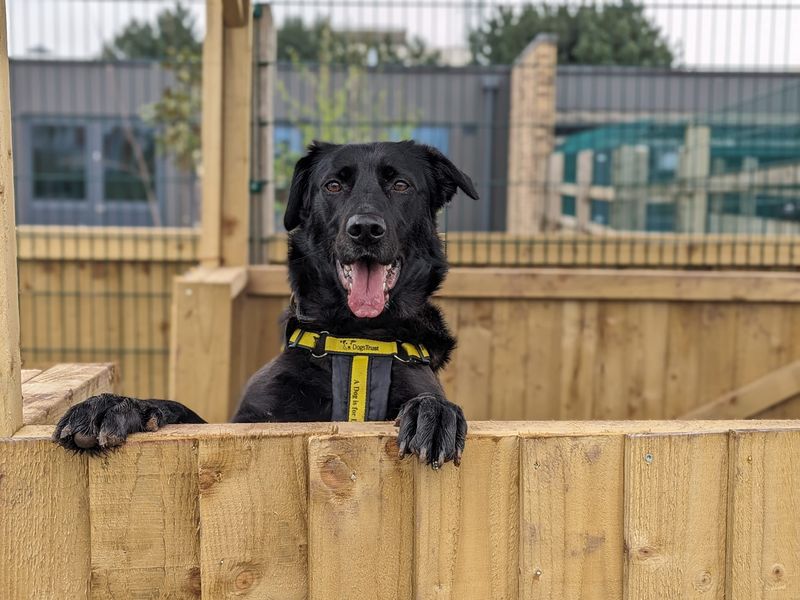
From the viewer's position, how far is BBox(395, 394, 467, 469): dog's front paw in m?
1.62

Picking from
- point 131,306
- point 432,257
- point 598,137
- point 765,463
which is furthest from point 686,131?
point 765,463

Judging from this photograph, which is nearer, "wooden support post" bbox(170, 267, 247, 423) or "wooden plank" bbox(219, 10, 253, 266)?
"wooden support post" bbox(170, 267, 247, 423)

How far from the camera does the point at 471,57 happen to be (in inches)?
325

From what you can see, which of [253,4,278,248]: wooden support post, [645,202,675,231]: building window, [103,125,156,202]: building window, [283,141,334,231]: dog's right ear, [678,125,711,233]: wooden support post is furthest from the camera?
[103,125,156,202]: building window

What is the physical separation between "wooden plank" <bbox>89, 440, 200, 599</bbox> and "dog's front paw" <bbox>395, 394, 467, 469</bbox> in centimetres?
41

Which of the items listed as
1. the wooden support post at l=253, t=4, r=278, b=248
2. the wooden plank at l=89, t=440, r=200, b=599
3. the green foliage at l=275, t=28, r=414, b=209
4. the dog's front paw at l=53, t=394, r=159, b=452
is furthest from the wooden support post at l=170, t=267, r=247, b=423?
the green foliage at l=275, t=28, r=414, b=209

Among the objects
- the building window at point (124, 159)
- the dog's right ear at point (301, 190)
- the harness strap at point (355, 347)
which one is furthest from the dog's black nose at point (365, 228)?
the building window at point (124, 159)

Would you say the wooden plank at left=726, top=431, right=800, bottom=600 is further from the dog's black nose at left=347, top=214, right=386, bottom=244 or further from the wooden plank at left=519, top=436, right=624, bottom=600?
the dog's black nose at left=347, top=214, right=386, bottom=244

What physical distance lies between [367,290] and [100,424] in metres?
1.17

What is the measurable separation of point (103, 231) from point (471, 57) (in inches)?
156

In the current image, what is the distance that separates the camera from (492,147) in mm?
9234

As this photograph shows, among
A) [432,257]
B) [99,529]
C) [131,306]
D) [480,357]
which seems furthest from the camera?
[131,306]

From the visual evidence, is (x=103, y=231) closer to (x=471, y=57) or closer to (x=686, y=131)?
(x=471, y=57)

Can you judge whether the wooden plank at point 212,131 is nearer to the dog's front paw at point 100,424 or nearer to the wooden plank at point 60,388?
the wooden plank at point 60,388
